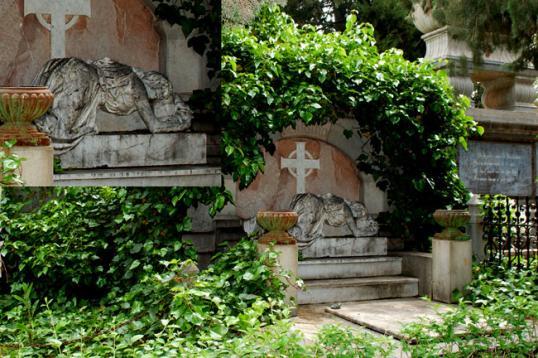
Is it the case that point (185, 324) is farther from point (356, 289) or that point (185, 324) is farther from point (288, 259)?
point (356, 289)

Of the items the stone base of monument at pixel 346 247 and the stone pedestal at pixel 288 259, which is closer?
the stone pedestal at pixel 288 259

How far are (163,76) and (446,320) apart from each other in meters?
2.48

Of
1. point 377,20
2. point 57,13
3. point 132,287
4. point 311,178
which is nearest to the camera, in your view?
point 57,13

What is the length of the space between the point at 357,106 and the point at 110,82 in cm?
342

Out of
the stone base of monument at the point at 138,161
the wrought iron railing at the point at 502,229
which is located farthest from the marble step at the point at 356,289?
the stone base of monument at the point at 138,161

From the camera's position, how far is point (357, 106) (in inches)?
263

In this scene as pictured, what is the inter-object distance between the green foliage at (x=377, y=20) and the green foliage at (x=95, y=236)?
318 inches

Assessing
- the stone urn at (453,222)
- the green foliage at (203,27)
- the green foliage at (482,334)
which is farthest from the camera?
the stone urn at (453,222)

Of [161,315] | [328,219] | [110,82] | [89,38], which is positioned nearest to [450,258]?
[328,219]

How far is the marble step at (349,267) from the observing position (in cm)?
620

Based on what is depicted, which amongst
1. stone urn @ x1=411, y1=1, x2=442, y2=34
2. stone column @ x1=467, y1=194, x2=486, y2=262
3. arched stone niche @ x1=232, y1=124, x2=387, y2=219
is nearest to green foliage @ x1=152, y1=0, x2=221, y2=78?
arched stone niche @ x1=232, y1=124, x2=387, y2=219

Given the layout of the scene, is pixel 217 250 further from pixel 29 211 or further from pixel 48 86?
pixel 48 86

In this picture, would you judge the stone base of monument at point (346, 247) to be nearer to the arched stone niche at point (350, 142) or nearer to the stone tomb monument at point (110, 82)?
the arched stone niche at point (350, 142)

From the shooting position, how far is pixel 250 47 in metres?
6.20
